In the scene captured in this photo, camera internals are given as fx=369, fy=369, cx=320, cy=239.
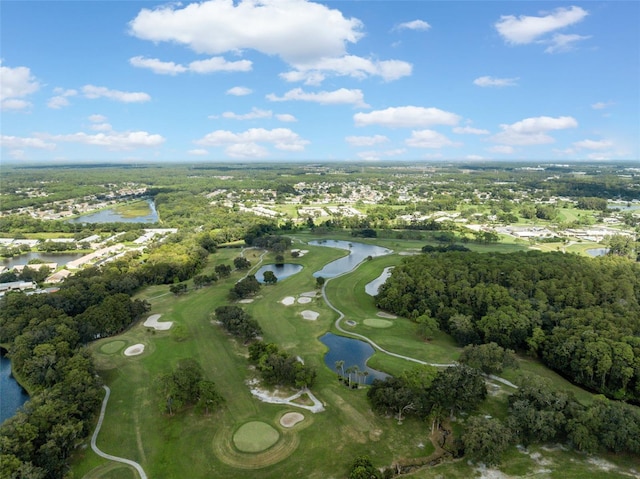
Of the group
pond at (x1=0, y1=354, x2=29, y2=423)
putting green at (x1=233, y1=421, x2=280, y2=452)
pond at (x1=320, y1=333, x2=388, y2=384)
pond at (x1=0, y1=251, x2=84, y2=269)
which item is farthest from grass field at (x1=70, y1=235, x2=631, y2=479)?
pond at (x1=0, y1=251, x2=84, y2=269)

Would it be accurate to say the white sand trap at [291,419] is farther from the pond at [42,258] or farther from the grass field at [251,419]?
the pond at [42,258]

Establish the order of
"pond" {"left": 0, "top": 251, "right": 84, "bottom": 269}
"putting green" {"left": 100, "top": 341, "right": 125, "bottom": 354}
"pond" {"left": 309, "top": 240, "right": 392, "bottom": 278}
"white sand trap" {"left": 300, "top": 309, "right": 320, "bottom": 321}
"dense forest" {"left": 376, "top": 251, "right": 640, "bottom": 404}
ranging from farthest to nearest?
"pond" {"left": 0, "top": 251, "right": 84, "bottom": 269} < "pond" {"left": 309, "top": 240, "right": 392, "bottom": 278} < "white sand trap" {"left": 300, "top": 309, "right": 320, "bottom": 321} < "putting green" {"left": 100, "top": 341, "right": 125, "bottom": 354} < "dense forest" {"left": 376, "top": 251, "right": 640, "bottom": 404}

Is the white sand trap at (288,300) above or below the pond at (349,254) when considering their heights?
below

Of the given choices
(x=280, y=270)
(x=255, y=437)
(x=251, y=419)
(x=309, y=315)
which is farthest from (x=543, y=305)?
(x=280, y=270)

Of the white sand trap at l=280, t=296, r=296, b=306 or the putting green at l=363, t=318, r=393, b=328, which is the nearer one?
the putting green at l=363, t=318, r=393, b=328

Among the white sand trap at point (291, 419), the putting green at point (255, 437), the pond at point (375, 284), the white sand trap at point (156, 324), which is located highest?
the pond at point (375, 284)

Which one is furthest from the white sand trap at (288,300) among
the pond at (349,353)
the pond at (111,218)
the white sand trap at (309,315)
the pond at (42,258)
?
the pond at (111,218)

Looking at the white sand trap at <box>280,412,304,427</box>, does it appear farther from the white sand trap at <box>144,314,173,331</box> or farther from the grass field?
the white sand trap at <box>144,314,173,331</box>

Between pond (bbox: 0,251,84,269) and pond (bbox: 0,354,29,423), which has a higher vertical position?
pond (bbox: 0,251,84,269)
